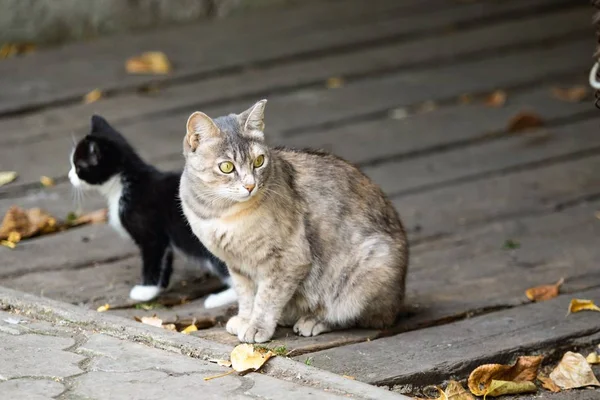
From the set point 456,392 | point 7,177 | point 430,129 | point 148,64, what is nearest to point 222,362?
point 456,392

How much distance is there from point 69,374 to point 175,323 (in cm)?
79

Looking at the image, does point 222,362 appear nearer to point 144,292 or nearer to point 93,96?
point 144,292

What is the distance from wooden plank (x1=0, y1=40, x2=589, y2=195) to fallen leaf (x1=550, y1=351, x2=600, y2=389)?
105 inches

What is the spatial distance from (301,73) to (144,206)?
108 inches

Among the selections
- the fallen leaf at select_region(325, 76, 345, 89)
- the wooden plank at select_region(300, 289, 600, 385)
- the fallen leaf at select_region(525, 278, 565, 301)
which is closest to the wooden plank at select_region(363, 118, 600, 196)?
the fallen leaf at select_region(325, 76, 345, 89)

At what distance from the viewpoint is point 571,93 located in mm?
7141

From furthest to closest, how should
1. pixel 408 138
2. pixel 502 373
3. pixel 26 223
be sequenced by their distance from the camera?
pixel 408 138, pixel 26 223, pixel 502 373

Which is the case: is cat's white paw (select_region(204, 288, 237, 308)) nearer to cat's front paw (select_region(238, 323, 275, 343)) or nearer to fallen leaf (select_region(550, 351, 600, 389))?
cat's front paw (select_region(238, 323, 275, 343))

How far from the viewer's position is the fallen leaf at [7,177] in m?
5.76

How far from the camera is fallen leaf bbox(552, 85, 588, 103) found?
7102mm

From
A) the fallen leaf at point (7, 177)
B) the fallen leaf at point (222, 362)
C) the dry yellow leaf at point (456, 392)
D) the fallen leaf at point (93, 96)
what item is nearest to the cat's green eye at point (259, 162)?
the fallen leaf at point (222, 362)

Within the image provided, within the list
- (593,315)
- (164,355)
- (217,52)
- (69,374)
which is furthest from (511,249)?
(217,52)

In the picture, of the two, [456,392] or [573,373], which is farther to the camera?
[573,373]

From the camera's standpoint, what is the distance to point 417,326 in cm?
449
